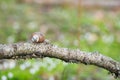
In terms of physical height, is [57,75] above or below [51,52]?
below

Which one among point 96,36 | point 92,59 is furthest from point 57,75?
point 96,36

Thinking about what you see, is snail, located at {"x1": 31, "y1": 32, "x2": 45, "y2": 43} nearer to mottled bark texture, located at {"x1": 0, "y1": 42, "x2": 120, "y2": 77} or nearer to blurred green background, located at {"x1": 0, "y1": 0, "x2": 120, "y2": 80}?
mottled bark texture, located at {"x1": 0, "y1": 42, "x2": 120, "y2": 77}

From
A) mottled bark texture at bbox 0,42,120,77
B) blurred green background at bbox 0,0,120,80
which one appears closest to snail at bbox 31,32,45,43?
mottled bark texture at bbox 0,42,120,77

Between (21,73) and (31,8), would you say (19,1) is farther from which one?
(21,73)

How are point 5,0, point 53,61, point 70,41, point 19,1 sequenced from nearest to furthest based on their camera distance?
point 53,61 < point 70,41 < point 5,0 < point 19,1

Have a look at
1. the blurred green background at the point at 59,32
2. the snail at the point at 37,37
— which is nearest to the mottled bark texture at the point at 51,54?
the snail at the point at 37,37

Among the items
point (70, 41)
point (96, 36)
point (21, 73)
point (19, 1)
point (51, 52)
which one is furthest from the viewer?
point (19, 1)

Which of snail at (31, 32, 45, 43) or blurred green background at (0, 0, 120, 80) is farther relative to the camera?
blurred green background at (0, 0, 120, 80)
